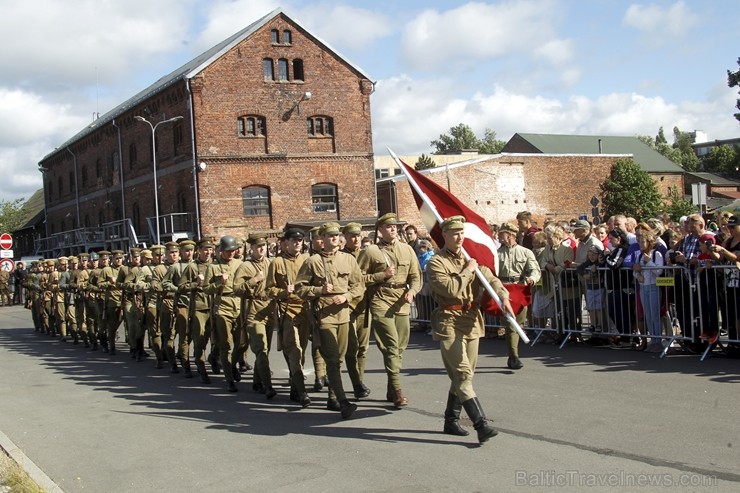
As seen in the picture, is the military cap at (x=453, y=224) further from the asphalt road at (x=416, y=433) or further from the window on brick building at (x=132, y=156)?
the window on brick building at (x=132, y=156)

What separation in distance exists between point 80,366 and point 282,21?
1176 inches

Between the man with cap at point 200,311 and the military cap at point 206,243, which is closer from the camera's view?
the man with cap at point 200,311

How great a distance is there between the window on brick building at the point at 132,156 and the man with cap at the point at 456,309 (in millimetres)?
42758

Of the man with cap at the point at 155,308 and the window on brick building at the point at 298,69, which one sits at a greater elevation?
the window on brick building at the point at 298,69

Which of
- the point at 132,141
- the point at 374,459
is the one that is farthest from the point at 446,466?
the point at 132,141

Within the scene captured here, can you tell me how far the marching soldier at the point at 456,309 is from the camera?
7.18 meters

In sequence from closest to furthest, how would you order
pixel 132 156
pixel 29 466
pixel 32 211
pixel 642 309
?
1. pixel 29 466
2. pixel 642 309
3. pixel 132 156
4. pixel 32 211

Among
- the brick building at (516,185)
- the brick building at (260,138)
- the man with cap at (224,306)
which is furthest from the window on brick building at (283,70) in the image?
the man with cap at (224,306)

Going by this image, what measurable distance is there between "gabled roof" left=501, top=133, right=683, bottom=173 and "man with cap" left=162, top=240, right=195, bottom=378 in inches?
2249

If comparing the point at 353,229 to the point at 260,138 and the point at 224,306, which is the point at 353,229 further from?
the point at 260,138

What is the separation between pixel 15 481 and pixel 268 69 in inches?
1424

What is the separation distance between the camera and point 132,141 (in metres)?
47.3

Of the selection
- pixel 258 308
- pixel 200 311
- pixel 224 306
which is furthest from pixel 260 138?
pixel 258 308

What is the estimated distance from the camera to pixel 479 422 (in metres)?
6.82
